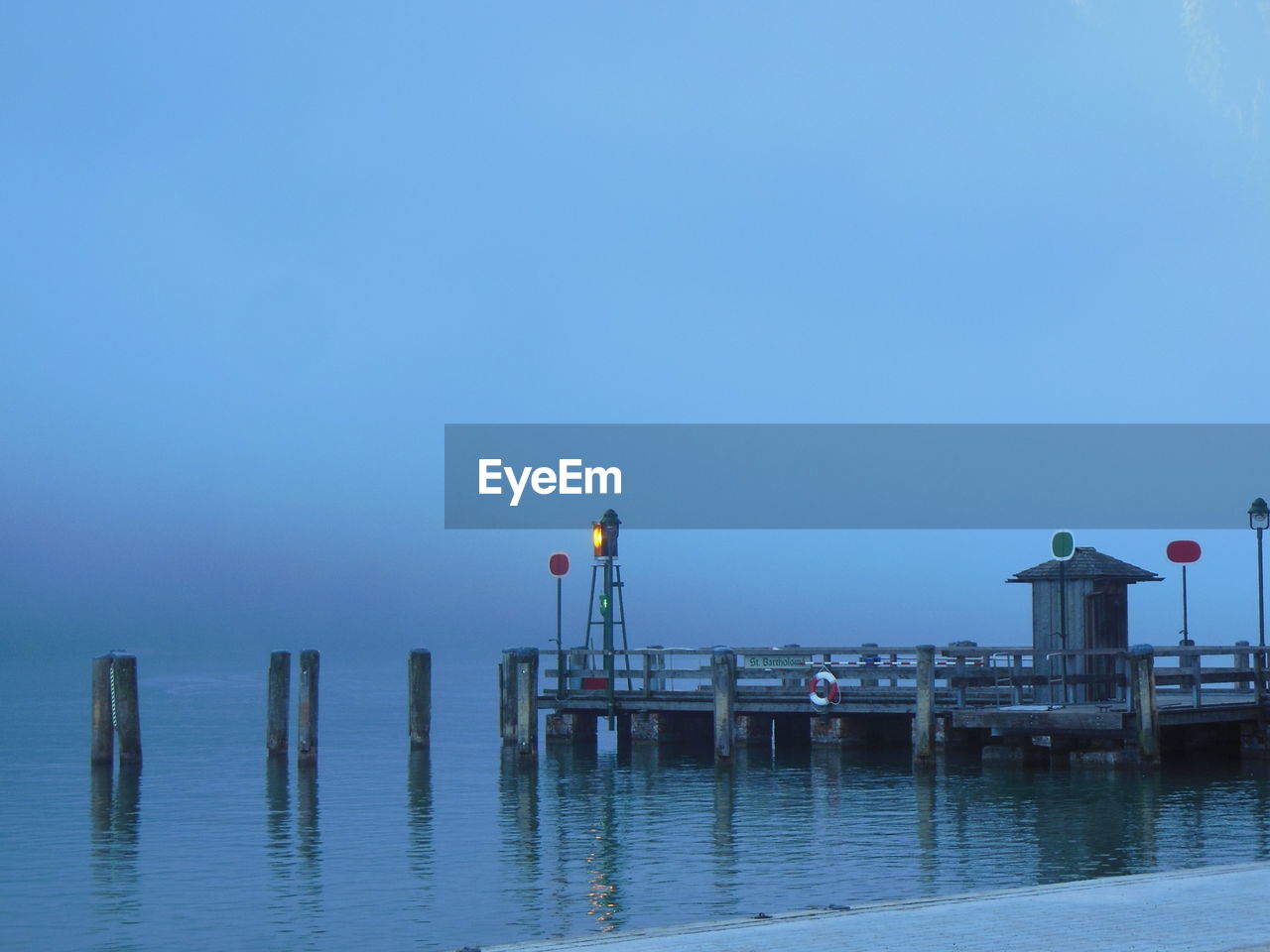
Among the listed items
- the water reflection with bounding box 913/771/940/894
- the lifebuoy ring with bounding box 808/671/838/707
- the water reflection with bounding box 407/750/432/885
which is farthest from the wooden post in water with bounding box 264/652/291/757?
the water reflection with bounding box 913/771/940/894

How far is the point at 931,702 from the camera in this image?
98.0 feet

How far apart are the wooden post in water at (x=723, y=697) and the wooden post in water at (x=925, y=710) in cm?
390

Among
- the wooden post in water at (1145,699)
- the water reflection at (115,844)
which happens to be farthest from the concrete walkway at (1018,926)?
the wooden post in water at (1145,699)

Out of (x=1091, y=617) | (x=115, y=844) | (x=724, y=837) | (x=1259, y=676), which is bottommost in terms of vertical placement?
(x=115, y=844)

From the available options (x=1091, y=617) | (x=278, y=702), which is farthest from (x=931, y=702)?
(x=278, y=702)

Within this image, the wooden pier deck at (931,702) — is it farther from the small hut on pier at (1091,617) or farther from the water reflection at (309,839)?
the water reflection at (309,839)

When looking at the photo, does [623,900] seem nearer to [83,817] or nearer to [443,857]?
[443,857]

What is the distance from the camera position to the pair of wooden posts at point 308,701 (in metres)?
33.9

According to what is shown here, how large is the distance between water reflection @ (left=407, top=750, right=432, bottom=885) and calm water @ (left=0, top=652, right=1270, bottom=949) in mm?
95

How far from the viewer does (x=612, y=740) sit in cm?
4519

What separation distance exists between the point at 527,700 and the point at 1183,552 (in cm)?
1550

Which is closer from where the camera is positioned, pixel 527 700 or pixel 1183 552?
pixel 527 700

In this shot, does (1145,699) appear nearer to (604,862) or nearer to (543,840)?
(543,840)

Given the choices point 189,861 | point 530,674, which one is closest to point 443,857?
point 189,861
